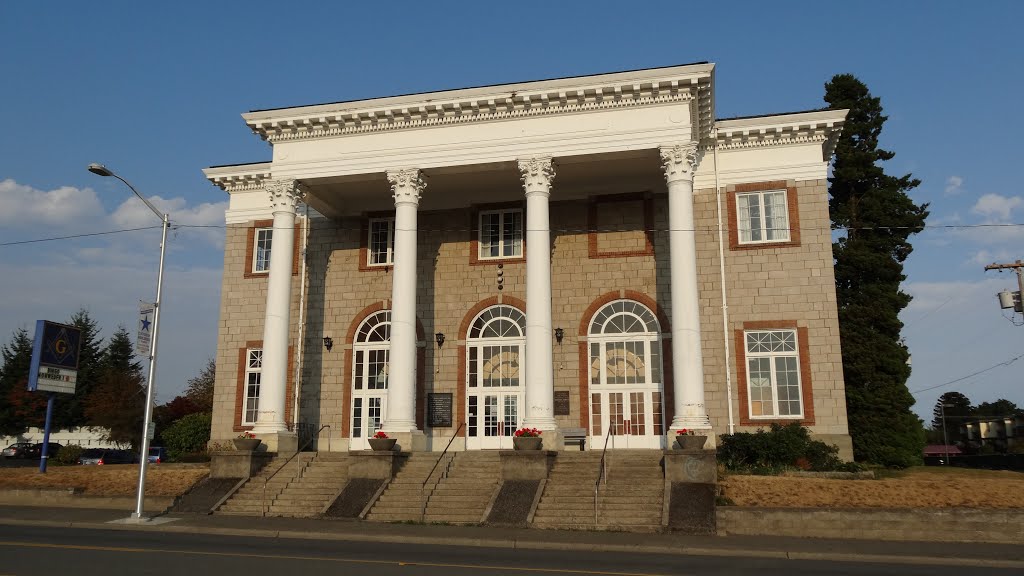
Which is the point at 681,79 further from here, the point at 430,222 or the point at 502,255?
the point at 430,222

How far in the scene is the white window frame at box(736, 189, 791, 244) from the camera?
82.2 ft

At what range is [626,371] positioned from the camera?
25516 millimetres

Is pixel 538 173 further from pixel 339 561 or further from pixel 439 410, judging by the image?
pixel 339 561

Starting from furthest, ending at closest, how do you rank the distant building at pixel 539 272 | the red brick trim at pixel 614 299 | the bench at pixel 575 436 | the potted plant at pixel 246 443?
1. the red brick trim at pixel 614 299
2. the bench at pixel 575 436
3. the distant building at pixel 539 272
4. the potted plant at pixel 246 443

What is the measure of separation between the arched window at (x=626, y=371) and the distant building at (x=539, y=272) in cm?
7

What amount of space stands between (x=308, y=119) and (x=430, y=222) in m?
5.71

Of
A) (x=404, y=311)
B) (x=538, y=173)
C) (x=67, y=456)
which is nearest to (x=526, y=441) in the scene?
(x=404, y=311)

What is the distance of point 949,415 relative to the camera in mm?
107938

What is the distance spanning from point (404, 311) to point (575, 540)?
1015 cm

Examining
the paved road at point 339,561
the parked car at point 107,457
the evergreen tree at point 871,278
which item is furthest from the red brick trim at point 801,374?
the parked car at point 107,457

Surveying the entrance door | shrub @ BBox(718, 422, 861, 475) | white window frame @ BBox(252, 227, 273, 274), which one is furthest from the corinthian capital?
shrub @ BBox(718, 422, 861, 475)

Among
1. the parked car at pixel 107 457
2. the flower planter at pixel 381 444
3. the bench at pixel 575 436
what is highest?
the bench at pixel 575 436

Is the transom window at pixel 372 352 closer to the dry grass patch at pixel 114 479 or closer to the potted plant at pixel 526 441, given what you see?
the dry grass patch at pixel 114 479

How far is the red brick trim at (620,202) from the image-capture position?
2602 centimetres
